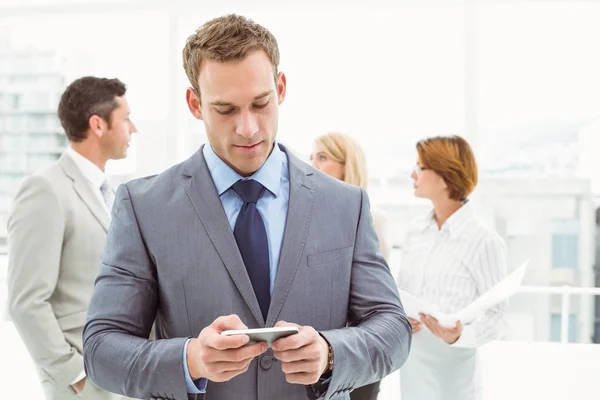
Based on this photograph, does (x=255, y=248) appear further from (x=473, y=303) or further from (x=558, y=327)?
(x=558, y=327)

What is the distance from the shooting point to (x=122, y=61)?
13.1 ft

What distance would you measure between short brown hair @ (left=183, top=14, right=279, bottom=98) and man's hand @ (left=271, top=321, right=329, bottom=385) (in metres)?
0.51

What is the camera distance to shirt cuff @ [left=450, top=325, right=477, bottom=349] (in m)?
2.27

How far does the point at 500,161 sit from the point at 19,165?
328 centimetres

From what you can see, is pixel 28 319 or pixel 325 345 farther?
pixel 28 319

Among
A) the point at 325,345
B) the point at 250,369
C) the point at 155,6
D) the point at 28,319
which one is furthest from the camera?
the point at 155,6

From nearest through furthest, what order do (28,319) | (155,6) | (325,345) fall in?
A: (325,345)
(28,319)
(155,6)

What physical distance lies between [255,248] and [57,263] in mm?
1050

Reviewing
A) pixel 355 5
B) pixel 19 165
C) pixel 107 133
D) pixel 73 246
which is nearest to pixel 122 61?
pixel 19 165

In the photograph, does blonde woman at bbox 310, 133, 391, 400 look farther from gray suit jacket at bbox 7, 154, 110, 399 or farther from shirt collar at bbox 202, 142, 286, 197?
shirt collar at bbox 202, 142, 286, 197

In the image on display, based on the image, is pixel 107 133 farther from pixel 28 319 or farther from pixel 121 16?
pixel 121 16

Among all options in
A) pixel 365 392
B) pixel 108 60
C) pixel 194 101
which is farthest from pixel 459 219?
pixel 108 60

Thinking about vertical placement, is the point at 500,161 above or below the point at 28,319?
above

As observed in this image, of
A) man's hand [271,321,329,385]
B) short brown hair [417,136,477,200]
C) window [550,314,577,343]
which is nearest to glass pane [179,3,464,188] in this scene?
short brown hair [417,136,477,200]
